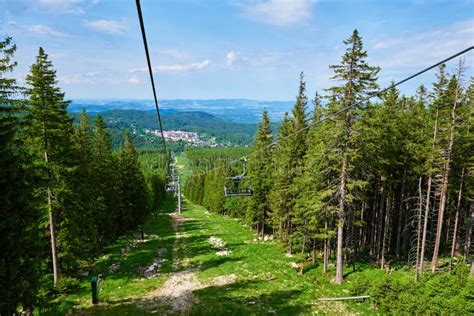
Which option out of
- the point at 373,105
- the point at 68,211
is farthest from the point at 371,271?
the point at 68,211

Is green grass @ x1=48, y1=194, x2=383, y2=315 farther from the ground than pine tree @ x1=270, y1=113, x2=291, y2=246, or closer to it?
closer to it

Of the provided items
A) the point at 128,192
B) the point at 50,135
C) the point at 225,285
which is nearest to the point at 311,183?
the point at 225,285

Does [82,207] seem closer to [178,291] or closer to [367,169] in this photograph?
[178,291]

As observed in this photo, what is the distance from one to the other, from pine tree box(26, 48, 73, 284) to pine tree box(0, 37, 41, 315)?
19.5 ft

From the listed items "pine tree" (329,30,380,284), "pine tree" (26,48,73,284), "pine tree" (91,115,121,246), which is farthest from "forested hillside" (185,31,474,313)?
"pine tree" (91,115,121,246)

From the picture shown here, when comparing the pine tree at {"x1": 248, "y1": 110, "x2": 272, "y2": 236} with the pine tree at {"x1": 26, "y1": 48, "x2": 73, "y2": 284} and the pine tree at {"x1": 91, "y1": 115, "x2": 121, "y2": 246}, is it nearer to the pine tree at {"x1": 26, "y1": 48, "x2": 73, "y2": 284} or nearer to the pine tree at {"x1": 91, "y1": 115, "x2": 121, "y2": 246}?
the pine tree at {"x1": 91, "y1": 115, "x2": 121, "y2": 246}

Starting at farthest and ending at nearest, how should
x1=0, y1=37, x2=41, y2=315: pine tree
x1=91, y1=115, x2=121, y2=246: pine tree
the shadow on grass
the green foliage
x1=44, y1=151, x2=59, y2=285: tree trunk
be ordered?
x1=91, y1=115, x2=121, y2=246: pine tree < x1=44, y1=151, x2=59, y2=285: tree trunk < the shadow on grass < the green foliage < x1=0, y1=37, x2=41, y2=315: pine tree

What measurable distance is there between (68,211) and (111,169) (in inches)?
576

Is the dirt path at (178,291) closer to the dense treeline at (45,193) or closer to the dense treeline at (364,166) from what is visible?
the dense treeline at (45,193)

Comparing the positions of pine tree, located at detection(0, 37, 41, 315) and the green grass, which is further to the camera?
the green grass

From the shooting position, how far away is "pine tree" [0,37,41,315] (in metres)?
10.5

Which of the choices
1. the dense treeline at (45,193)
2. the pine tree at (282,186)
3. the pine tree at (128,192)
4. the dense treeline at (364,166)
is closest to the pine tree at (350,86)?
the dense treeline at (364,166)

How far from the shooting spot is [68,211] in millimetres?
19781

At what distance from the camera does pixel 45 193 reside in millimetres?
18672
